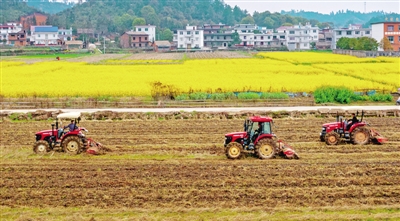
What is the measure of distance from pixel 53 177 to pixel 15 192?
142cm

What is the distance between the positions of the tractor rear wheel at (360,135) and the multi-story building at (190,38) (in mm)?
117508

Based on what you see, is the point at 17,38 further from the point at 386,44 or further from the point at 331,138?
the point at 331,138

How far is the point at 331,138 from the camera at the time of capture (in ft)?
61.9

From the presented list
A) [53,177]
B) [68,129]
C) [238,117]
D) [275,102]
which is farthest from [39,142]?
[275,102]

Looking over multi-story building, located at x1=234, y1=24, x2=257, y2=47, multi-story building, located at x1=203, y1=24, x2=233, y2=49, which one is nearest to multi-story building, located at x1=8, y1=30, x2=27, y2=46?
multi-story building, located at x1=203, y1=24, x2=233, y2=49

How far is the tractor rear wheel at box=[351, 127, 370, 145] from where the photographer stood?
18.7 meters

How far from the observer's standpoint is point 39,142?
17969 millimetres

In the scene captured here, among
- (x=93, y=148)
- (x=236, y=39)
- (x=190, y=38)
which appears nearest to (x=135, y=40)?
(x=190, y=38)

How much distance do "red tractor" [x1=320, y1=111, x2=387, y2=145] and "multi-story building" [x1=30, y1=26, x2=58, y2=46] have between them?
122826 millimetres

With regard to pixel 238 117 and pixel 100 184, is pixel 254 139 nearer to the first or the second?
pixel 100 184

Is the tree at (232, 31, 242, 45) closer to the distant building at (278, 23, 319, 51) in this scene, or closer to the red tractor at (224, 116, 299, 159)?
the distant building at (278, 23, 319, 51)

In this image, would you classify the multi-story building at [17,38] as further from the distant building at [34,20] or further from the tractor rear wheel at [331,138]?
the tractor rear wheel at [331,138]

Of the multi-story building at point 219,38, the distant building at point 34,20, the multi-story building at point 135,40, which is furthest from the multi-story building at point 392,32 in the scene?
the distant building at point 34,20

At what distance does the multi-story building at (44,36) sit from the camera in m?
134
